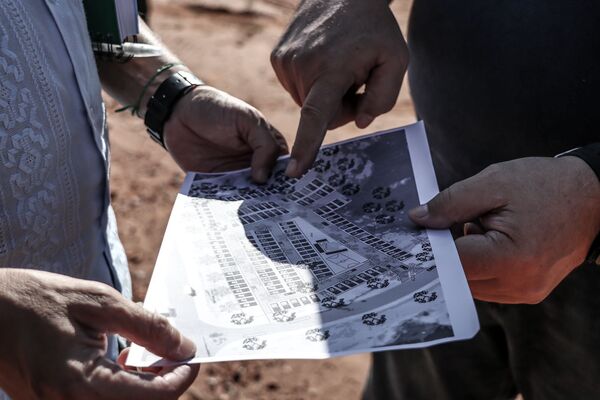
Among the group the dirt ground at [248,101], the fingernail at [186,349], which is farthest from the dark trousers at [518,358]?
the fingernail at [186,349]

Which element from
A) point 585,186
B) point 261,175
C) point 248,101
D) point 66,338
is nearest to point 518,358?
point 585,186

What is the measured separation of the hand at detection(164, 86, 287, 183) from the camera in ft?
4.76

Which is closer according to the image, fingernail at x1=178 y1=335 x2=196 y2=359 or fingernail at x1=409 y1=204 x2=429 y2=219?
fingernail at x1=178 y1=335 x2=196 y2=359

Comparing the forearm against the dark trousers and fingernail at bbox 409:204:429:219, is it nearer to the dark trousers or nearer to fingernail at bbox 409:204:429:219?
fingernail at bbox 409:204:429:219

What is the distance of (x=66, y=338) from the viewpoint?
806 mm

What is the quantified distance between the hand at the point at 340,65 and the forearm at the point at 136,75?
10.6 inches

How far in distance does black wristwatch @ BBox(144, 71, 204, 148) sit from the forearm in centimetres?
2

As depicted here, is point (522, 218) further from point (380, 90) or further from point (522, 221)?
point (380, 90)

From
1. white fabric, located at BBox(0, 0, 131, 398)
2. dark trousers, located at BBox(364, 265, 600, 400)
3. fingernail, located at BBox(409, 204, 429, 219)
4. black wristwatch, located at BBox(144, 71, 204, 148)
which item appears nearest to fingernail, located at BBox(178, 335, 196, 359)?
white fabric, located at BBox(0, 0, 131, 398)

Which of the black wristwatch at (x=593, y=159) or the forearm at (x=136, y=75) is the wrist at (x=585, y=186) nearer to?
the black wristwatch at (x=593, y=159)

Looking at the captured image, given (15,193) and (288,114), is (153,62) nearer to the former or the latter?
(15,193)

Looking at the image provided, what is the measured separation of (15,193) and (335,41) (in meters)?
0.71

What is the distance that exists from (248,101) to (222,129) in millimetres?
2525

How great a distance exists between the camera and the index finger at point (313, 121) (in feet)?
4.50
